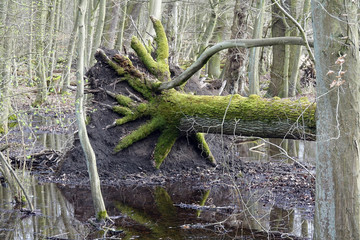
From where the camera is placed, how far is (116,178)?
32.0 ft

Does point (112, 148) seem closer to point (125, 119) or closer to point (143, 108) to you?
point (125, 119)

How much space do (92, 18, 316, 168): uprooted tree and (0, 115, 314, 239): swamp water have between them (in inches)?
50.6

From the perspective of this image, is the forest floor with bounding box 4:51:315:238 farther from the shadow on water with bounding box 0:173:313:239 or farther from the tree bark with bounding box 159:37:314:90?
the tree bark with bounding box 159:37:314:90

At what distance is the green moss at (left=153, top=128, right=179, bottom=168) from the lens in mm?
10133

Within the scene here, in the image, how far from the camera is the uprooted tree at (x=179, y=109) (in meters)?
8.56

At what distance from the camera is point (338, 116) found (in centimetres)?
474

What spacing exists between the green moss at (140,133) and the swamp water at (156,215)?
118cm

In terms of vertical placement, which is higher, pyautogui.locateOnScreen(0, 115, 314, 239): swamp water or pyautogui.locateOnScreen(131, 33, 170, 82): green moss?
pyautogui.locateOnScreen(131, 33, 170, 82): green moss


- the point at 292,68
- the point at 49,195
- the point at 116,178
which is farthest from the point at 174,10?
the point at 49,195

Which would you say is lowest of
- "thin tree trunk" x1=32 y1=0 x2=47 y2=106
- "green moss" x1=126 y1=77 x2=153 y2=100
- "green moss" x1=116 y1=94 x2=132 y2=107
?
"green moss" x1=116 y1=94 x2=132 y2=107

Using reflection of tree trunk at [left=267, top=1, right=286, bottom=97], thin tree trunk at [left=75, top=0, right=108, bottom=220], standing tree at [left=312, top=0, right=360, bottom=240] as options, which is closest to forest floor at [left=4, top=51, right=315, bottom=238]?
thin tree trunk at [left=75, top=0, right=108, bottom=220]

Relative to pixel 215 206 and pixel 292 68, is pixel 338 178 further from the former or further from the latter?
pixel 292 68

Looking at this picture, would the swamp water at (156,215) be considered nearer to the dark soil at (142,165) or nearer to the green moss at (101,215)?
the green moss at (101,215)

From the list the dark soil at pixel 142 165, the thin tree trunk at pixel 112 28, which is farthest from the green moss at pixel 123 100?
the thin tree trunk at pixel 112 28
